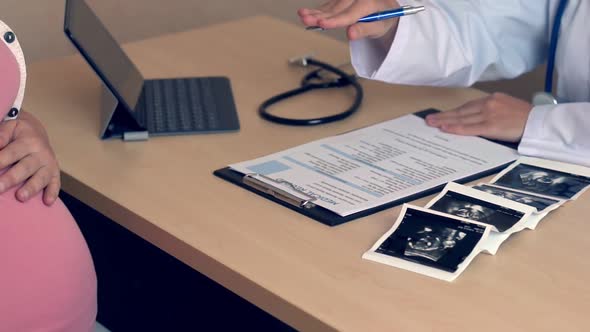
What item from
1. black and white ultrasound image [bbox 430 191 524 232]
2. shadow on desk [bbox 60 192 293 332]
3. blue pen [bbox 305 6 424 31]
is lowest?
shadow on desk [bbox 60 192 293 332]

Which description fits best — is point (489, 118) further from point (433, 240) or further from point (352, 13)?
point (433, 240)

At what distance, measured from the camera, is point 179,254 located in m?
1.08

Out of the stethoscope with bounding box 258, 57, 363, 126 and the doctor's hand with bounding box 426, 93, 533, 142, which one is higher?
the doctor's hand with bounding box 426, 93, 533, 142

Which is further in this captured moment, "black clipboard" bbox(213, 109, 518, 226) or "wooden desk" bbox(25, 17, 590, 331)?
"black clipboard" bbox(213, 109, 518, 226)

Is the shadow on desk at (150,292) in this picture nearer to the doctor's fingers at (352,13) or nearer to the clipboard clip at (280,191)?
the clipboard clip at (280,191)

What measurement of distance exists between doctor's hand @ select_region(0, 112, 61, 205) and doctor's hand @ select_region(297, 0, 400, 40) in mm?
436

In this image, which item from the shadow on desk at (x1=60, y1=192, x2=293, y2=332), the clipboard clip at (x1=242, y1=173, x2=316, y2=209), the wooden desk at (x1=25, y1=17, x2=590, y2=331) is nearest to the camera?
the wooden desk at (x1=25, y1=17, x2=590, y2=331)

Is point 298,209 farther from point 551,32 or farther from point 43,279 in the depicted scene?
point 551,32

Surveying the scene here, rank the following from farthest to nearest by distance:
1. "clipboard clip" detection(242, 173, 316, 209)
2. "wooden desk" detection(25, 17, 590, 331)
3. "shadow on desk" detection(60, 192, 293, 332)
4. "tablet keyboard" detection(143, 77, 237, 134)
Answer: "tablet keyboard" detection(143, 77, 237, 134) → "shadow on desk" detection(60, 192, 293, 332) → "clipboard clip" detection(242, 173, 316, 209) → "wooden desk" detection(25, 17, 590, 331)

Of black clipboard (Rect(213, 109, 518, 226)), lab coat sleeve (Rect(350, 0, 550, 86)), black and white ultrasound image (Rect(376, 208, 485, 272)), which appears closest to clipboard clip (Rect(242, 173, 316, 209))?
black clipboard (Rect(213, 109, 518, 226))

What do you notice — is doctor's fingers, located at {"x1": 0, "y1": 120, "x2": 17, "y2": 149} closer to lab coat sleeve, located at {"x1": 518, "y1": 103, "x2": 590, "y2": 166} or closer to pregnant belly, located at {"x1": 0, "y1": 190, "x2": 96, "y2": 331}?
pregnant belly, located at {"x1": 0, "y1": 190, "x2": 96, "y2": 331}

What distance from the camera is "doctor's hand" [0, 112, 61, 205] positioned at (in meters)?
1.04

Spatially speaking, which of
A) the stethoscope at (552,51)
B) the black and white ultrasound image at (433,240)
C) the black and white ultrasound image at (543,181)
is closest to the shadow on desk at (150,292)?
the black and white ultrasound image at (433,240)

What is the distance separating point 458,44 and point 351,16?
24 cm
